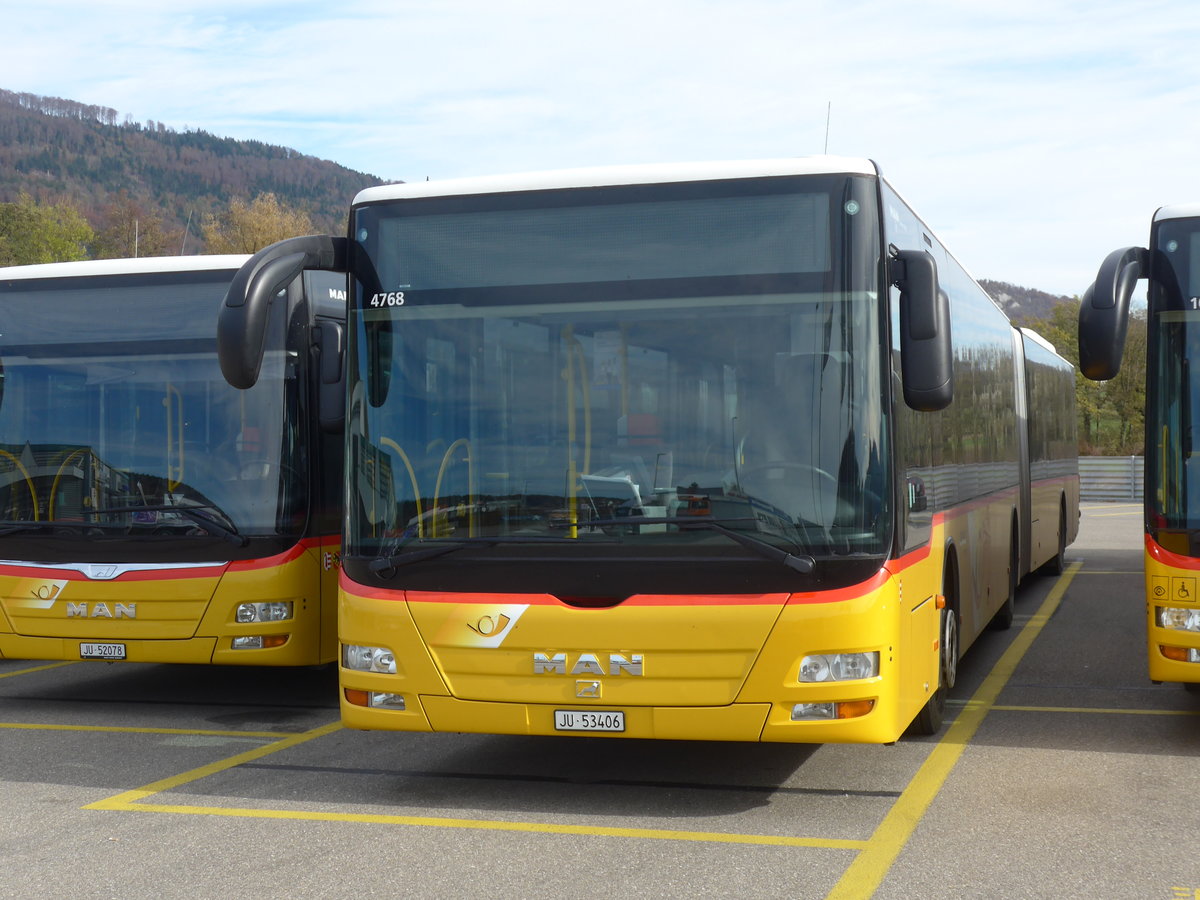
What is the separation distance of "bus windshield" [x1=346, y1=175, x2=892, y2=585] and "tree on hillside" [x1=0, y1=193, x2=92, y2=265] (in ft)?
287

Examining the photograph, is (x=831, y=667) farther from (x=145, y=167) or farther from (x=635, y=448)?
(x=145, y=167)

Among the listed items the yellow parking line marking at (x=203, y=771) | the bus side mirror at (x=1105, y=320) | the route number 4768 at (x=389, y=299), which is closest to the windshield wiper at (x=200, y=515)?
the yellow parking line marking at (x=203, y=771)

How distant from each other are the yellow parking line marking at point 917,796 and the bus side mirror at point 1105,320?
2129 mm

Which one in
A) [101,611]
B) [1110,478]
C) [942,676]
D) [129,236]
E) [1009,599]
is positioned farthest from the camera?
[129,236]

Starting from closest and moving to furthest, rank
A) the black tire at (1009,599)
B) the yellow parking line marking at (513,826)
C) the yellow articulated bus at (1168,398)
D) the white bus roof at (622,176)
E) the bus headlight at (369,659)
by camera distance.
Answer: the yellow parking line marking at (513,826)
the white bus roof at (622,176)
the bus headlight at (369,659)
the yellow articulated bus at (1168,398)
the black tire at (1009,599)

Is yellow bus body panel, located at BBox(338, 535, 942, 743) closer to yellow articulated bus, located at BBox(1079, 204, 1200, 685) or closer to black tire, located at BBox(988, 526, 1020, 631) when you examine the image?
yellow articulated bus, located at BBox(1079, 204, 1200, 685)

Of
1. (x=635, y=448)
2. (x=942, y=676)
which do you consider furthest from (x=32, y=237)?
(x=635, y=448)

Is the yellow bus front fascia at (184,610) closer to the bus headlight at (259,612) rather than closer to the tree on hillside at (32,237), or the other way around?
the bus headlight at (259,612)

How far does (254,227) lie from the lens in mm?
70875

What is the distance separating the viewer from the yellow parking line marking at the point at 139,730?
348 inches

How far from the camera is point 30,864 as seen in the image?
581 cm

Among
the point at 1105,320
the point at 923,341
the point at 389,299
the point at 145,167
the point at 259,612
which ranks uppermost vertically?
the point at 145,167

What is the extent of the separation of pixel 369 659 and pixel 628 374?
1.81 m

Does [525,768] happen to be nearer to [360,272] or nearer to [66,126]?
[360,272]
